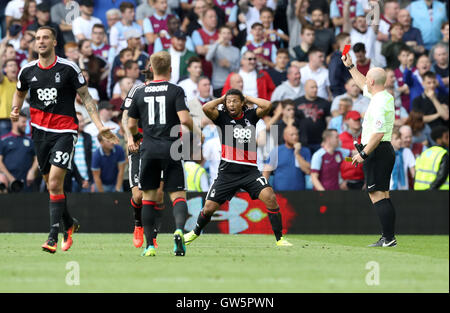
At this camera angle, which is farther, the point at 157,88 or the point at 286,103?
the point at 286,103

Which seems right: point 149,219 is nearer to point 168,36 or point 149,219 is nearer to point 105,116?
point 105,116

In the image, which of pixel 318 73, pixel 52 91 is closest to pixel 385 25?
pixel 318 73

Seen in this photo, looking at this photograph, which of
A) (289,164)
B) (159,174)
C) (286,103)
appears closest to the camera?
(159,174)

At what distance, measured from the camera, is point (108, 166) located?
54.7 ft

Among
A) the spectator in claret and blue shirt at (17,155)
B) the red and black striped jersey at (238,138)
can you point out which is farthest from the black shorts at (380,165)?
the spectator in claret and blue shirt at (17,155)

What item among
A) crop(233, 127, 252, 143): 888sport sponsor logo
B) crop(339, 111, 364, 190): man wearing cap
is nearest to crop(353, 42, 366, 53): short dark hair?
crop(339, 111, 364, 190): man wearing cap

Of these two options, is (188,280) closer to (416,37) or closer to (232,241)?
(232,241)

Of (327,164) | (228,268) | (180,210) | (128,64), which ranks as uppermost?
(128,64)

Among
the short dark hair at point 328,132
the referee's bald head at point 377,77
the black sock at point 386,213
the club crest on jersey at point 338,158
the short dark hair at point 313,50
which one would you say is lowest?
the black sock at point 386,213

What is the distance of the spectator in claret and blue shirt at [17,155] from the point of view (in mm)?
16547

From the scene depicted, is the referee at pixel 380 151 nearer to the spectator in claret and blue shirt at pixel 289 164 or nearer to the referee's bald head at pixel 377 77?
the referee's bald head at pixel 377 77

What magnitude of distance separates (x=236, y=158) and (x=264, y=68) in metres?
7.57

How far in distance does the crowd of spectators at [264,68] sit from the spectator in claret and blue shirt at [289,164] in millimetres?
24

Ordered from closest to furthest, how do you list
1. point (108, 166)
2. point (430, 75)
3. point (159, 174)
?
point (159, 174) < point (108, 166) < point (430, 75)
